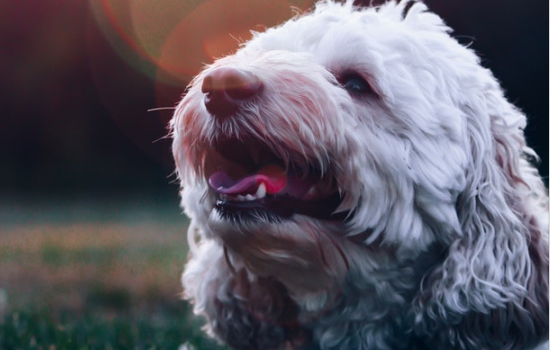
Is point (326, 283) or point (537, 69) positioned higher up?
point (326, 283)

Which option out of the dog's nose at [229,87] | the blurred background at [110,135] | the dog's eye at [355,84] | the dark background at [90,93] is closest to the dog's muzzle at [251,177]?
the dog's nose at [229,87]

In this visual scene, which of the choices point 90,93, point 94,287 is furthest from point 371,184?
point 90,93

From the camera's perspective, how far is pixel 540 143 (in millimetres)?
7102

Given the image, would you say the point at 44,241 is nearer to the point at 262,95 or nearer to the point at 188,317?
the point at 188,317

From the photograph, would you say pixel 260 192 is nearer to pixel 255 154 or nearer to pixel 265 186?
pixel 265 186

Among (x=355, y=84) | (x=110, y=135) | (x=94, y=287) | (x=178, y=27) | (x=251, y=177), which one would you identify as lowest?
(x=110, y=135)

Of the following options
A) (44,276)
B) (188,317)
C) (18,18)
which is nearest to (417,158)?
(188,317)

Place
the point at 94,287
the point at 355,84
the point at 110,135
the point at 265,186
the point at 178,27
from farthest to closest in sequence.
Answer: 1. the point at 110,135
2. the point at 178,27
3. the point at 94,287
4. the point at 355,84
5. the point at 265,186

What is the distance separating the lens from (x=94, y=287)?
15.7ft

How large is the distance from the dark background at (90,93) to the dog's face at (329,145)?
4554mm

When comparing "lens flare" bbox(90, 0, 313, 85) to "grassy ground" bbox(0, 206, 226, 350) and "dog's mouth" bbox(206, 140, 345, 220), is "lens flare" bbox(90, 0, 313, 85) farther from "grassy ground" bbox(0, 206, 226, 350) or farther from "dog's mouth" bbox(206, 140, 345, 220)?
"dog's mouth" bbox(206, 140, 345, 220)

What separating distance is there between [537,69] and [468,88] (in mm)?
5127

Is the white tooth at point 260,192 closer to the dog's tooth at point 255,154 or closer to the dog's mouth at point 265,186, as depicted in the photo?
the dog's mouth at point 265,186

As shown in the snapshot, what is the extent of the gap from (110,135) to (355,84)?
6.80 metres
